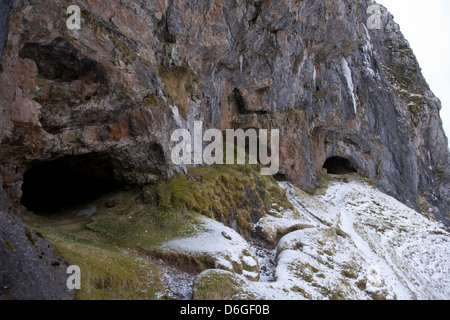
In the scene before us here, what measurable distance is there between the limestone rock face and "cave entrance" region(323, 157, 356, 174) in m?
1.44

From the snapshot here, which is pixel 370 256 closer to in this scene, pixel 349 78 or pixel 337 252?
pixel 337 252

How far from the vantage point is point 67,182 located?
2130 centimetres

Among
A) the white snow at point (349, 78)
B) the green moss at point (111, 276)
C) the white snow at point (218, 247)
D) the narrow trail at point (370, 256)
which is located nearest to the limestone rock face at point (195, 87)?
the white snow at point (349, 78)

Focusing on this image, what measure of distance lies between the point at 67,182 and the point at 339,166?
3591 centimetres

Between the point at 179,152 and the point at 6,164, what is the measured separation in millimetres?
8187

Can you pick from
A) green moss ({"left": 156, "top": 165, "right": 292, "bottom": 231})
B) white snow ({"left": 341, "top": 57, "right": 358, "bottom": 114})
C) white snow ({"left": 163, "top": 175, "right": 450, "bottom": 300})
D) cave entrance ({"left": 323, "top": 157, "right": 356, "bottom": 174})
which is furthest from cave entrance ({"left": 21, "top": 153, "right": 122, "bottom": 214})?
cave entrance ({"left": 323, "top": 157, "right": 356, "bottom": 174})

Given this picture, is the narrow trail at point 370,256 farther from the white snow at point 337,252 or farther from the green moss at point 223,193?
A: the green moss at point 223,193

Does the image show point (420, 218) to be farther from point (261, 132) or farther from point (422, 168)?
point (422, 168)

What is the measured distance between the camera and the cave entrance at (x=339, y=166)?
1761 inches

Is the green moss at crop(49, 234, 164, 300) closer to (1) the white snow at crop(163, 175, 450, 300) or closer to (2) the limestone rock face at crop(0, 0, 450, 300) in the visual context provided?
(1) the white snow at crop(163, 175, 450, 300)

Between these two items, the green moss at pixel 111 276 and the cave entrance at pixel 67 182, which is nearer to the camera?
the green moss at pixel 111 276

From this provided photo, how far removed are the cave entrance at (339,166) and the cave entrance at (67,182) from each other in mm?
34090

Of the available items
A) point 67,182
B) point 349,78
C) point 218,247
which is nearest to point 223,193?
point 218,247

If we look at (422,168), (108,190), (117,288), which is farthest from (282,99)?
(422,168)
